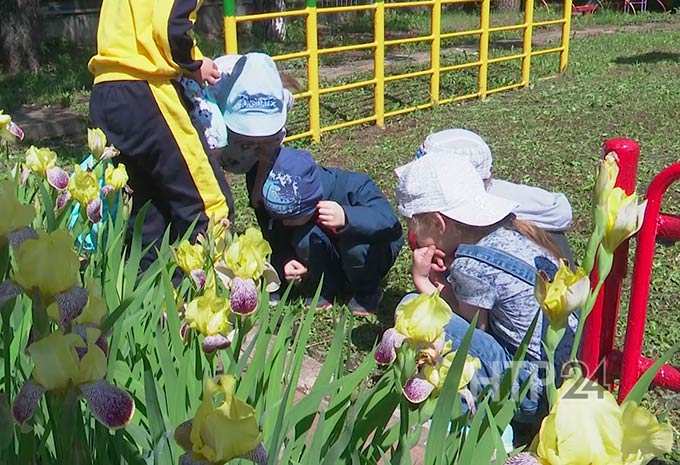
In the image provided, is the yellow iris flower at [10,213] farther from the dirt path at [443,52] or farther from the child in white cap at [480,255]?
the dirt path at [443,52]

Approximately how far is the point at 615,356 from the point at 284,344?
3.26ft

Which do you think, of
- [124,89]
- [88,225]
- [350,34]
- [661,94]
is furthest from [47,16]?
[88,225]

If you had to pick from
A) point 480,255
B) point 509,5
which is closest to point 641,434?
point 480,255

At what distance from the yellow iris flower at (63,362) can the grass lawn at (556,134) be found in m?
1.78

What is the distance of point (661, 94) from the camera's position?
8.13 meters

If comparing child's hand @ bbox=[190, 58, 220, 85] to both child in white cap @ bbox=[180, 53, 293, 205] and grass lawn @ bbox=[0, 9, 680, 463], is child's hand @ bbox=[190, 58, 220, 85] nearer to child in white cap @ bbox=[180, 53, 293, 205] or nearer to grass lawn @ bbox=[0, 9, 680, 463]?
child in white cap @ bbox=[180, 53, 293, 205]

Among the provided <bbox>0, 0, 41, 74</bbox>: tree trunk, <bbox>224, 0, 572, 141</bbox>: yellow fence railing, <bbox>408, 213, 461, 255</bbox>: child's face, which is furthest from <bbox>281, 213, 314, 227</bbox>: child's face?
<bbox>0, 0, 41, 74</bbox>: tree trunk

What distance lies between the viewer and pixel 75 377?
0.88 metres

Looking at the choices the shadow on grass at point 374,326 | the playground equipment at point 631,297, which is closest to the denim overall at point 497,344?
the playground equipment at point 631,297

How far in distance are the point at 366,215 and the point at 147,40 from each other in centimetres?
95

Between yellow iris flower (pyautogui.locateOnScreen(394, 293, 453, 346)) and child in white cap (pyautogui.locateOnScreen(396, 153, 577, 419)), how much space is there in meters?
0.92

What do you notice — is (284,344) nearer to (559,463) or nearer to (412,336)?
(412,336)

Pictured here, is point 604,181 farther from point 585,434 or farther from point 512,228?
point 512,228

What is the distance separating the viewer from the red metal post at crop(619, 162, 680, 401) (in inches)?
81.4
